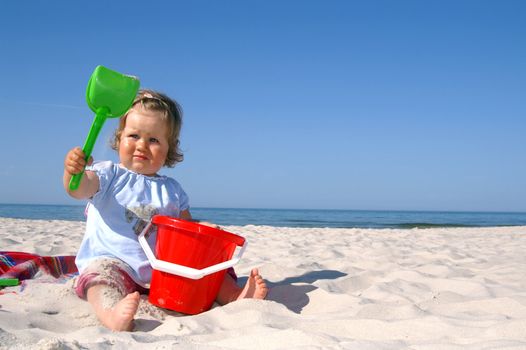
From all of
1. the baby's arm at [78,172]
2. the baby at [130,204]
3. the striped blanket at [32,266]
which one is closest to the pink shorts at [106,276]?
the baby at [130,204]

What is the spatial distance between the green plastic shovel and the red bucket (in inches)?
14.3

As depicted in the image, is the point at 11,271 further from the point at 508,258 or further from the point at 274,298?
the point at 508,258

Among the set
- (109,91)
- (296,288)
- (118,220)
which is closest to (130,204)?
(118,220)

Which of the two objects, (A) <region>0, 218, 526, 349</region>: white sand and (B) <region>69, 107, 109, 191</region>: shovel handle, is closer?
(A) <region>0, 218, 526, 349</region>: white sand

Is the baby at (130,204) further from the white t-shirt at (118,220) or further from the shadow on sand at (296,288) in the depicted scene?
the shadow on sand at (296,288)

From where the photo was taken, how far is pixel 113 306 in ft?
5.33

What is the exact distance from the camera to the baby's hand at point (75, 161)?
1622 mm

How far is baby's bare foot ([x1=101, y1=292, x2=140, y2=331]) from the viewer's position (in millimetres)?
1489

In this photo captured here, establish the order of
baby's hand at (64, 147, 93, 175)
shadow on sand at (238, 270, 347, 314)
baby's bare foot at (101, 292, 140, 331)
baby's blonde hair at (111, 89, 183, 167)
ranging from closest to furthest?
baby's bare foot at (101, 292, 140, 331) < baby's hand at (64, 147, 93, 175) < shadow on sand at (238, 270, 347, 314) < baby's blonde hair at (111, 89, 183, 167)

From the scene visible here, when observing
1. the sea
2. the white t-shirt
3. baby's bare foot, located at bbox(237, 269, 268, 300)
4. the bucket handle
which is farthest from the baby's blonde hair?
the sea

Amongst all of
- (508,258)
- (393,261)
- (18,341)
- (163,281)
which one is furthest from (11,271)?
(508,258)

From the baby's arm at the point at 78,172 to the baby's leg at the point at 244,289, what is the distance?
0.69 m

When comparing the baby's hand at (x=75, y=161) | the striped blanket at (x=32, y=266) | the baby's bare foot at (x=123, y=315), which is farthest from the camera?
the striped blanket at (x=32, y=266)

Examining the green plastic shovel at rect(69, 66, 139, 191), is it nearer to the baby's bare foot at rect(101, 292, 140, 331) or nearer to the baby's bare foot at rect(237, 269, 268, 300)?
the baby's bare foot at rect(101, 292, 140, 331)
